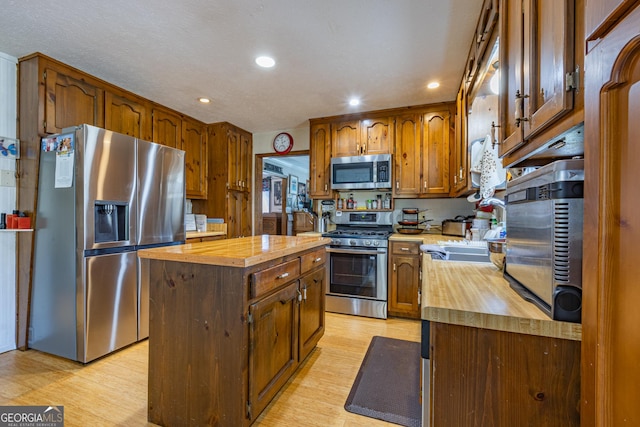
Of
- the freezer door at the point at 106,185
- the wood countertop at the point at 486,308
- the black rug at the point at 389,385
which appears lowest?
the black rug at the point at 389,385

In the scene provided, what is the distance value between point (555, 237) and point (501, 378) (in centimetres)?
41

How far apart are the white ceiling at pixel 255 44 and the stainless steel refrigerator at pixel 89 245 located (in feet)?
2.16

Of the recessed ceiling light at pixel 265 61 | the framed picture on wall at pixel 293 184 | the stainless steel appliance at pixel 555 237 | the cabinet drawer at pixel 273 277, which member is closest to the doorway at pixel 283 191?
the framed picture on wall at pixel 293 184

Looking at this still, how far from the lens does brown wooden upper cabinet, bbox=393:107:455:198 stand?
3.24 meters

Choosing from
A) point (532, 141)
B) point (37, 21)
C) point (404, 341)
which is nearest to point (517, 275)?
point (532, 141)

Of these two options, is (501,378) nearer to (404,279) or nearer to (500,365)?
(500,365)

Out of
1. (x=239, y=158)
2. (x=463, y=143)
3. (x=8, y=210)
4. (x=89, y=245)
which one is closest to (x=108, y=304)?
(x=89, y=245)

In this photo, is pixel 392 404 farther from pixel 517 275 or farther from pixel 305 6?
pixel 305 6

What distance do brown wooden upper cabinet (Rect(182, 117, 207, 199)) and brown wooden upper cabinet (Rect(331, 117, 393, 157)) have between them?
1.78 metres

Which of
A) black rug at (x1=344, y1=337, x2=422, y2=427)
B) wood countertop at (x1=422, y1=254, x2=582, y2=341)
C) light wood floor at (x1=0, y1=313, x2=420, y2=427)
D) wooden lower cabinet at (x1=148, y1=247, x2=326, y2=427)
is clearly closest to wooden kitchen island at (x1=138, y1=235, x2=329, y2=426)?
wooden lower cabinet at (x1=148, y1=247, x2=326, y2=427)

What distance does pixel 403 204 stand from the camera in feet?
12.2

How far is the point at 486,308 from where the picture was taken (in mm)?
827

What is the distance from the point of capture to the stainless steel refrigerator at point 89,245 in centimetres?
211

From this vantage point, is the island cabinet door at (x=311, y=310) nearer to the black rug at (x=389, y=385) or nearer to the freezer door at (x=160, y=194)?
the black rug at (x=389, y=385)
